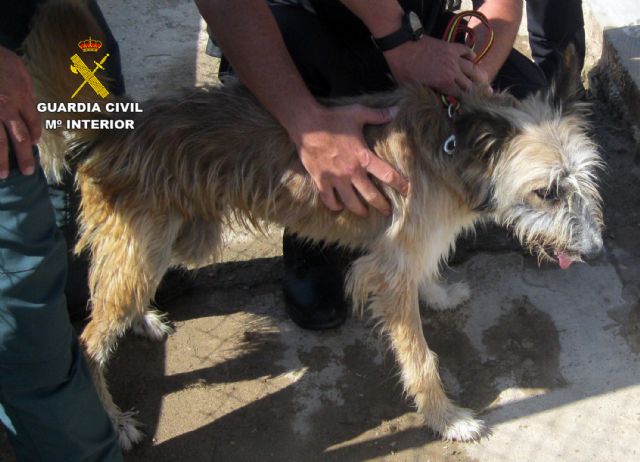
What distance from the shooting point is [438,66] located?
2.62m

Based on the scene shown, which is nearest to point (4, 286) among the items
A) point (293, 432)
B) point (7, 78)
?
point (7, 78)

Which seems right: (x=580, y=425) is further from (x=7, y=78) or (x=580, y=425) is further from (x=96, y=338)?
(x=7, y=78)

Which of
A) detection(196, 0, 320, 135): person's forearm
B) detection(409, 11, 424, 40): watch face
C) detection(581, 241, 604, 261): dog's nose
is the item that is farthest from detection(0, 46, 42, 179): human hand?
detection(581, 241, 604, 261): dog's nose

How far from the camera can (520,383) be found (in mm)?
3035

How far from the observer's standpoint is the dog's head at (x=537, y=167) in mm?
2359

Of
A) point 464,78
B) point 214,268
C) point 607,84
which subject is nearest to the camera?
point 464,78

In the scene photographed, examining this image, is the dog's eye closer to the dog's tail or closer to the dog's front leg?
the dog's front leg

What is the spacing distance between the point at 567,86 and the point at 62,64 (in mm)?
1746

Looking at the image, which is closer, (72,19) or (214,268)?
(72,19)

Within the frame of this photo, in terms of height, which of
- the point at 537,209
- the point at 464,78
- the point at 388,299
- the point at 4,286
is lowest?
the point at 388,299

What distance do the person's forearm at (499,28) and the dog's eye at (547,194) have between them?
2.25 ft

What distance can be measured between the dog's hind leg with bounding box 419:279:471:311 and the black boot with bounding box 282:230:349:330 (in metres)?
0.39

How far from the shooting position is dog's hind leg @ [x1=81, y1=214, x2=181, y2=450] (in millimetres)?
2646

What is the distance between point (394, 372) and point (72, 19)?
1900 millimetres
